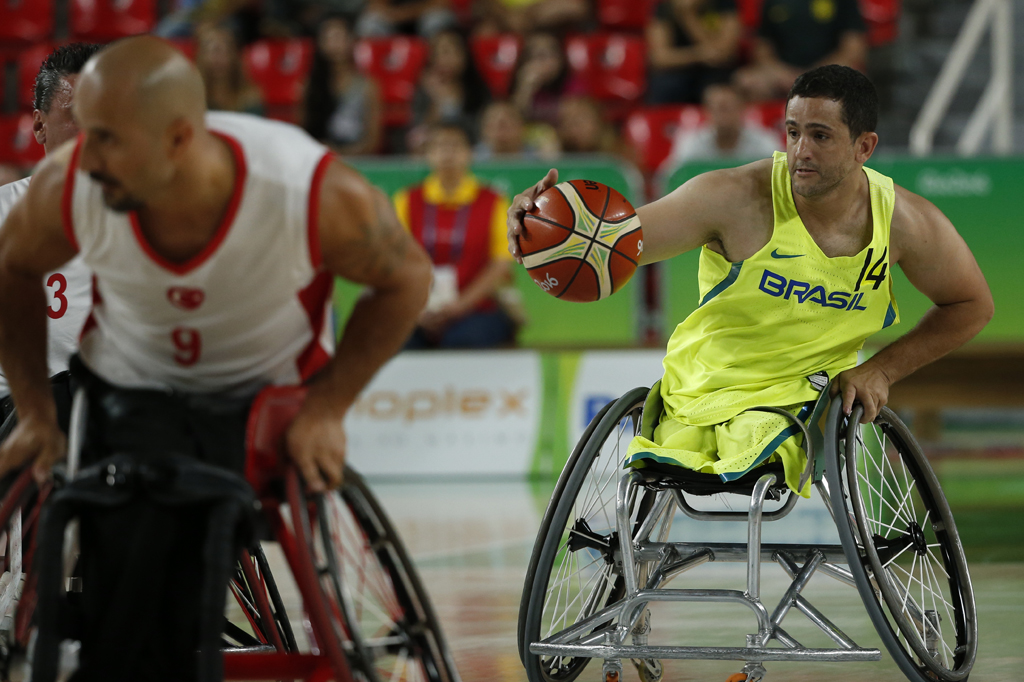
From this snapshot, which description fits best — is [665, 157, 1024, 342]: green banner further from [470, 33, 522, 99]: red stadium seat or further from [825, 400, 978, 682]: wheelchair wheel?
[825, 400, 978, 682]: wheelchair wheel

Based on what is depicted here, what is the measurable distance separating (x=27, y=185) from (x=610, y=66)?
27.0 ft

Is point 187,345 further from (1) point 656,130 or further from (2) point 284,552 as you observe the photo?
(1) point 656,130

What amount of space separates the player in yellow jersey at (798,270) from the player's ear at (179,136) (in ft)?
3.95

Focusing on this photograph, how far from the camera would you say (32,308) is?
2.54 meters

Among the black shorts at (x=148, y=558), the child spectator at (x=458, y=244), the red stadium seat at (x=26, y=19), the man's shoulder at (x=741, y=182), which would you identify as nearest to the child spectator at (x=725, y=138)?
the child spectator at (x=458, y=244)

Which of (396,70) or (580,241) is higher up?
(396,70)

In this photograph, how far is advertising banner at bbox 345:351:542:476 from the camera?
8039 millimetres

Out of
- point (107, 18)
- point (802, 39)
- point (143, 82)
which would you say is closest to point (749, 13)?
point (802, 39)

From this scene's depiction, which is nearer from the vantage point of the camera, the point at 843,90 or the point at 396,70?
the point at 843,90

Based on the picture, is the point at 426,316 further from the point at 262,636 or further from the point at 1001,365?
the point at 262,636

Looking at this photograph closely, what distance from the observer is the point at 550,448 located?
8070mm

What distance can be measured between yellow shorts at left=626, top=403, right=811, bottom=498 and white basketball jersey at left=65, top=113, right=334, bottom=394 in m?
1.10

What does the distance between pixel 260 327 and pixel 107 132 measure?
0.48 meters

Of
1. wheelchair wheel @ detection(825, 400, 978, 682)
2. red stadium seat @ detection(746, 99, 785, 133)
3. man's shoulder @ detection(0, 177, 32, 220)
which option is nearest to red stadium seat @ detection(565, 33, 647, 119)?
red stadium seat @ detection(746, 99, 785, 133)
